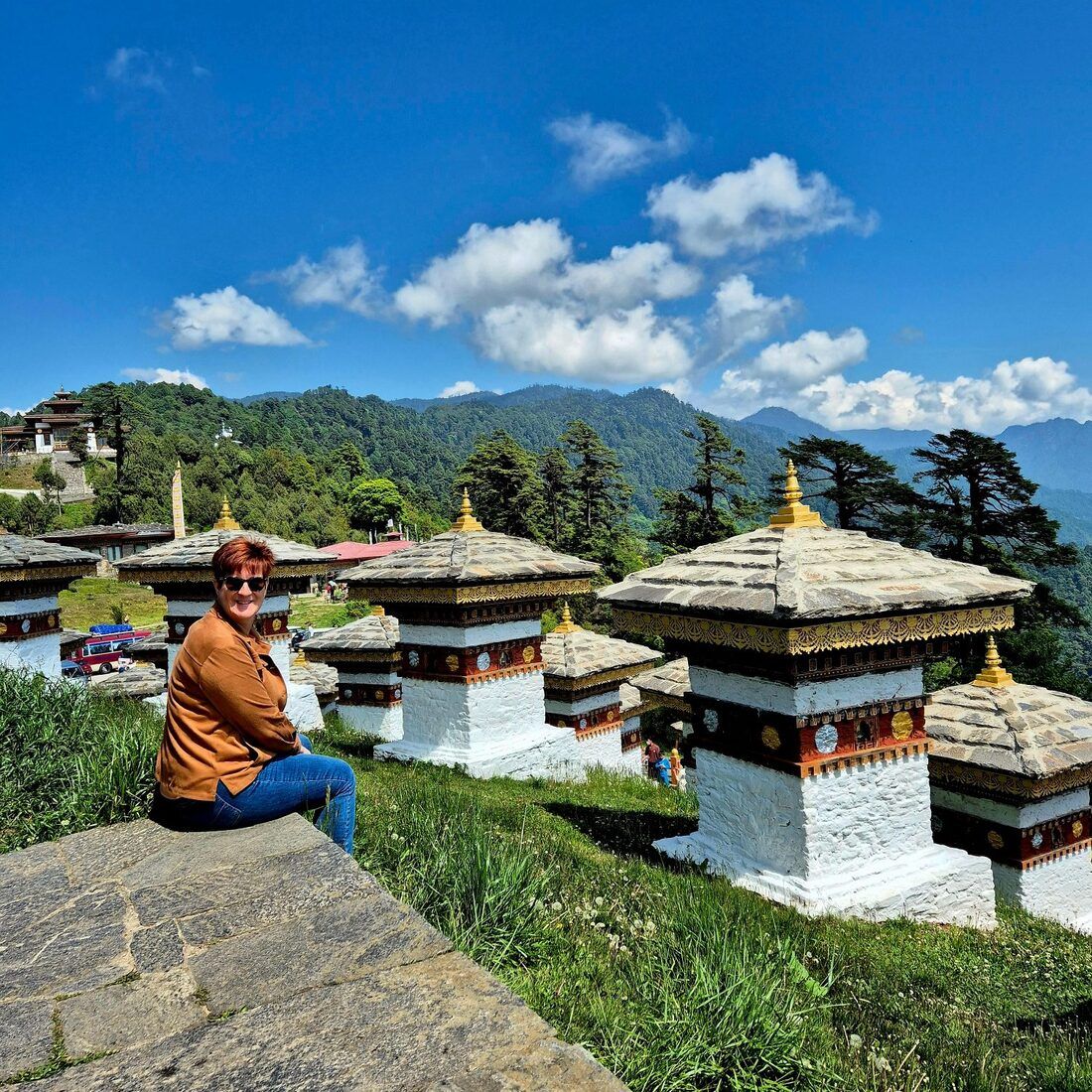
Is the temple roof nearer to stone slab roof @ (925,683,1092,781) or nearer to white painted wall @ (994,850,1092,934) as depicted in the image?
stone slab roof @ (925,683,1092,781)

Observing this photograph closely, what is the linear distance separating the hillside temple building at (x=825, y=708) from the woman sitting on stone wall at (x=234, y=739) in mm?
2863

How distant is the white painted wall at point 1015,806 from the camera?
6871 millimetres

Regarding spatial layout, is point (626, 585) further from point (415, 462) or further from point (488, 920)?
point (415, 462)

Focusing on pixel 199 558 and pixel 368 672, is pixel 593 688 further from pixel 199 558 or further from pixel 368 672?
pixel 199 558

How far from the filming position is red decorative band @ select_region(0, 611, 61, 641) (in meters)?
9.94

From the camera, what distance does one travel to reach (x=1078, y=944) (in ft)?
18.1

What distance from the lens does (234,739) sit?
11.0 feet

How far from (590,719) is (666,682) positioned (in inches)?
53.5

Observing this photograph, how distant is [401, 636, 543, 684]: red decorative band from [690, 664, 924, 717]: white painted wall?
10.6 feet

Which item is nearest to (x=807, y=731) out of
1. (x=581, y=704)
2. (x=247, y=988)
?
(x=247, y=988)

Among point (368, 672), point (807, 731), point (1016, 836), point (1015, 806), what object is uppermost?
point (807, 731)

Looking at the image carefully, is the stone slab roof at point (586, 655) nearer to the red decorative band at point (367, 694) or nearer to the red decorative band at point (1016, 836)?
the red decorative band at point (367, 694)

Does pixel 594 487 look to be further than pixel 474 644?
Yes

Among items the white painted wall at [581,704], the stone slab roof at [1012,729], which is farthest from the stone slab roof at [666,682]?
the stone slab roof at [1012,729]
